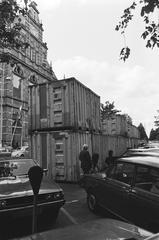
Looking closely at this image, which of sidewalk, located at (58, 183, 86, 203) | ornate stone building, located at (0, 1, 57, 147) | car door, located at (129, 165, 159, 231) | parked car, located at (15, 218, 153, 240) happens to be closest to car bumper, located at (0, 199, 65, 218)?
car door, located at (129, 165, 159, 231)

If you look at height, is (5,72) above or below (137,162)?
above

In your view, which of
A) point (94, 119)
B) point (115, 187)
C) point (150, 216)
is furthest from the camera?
point (94, 119)

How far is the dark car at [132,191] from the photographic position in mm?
4598

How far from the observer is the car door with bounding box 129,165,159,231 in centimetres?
448

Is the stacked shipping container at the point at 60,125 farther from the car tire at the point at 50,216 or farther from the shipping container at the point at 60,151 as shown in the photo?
the car tire at the point at 50,216

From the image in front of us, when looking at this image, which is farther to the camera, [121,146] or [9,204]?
[121,146]

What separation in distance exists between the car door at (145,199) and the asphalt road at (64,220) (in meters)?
1.51

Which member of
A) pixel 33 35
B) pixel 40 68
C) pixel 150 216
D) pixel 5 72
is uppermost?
pixel 33 35

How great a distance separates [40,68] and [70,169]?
3781 centimetres

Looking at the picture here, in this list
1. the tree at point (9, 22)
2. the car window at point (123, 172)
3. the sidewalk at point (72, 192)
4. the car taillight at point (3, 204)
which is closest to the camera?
the car taillight at point (3, 204)

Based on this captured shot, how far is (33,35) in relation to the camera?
4453cm

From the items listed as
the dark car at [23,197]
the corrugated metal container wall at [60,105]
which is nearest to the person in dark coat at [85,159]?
the corrugated metal container wall at [60,105]

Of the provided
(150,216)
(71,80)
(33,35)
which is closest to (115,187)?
(150,216)

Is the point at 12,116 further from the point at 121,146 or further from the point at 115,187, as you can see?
the point at 115,187
